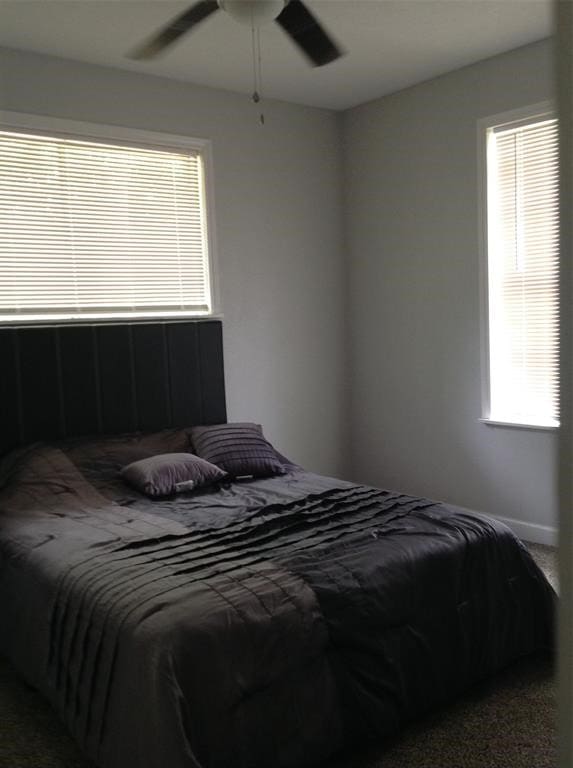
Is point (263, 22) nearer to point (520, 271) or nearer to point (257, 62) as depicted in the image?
point (257, 62)

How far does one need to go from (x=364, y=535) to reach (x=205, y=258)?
2403 mm

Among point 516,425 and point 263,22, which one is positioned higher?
point 263,22

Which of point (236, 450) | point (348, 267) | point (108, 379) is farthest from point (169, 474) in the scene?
point (348, 267)

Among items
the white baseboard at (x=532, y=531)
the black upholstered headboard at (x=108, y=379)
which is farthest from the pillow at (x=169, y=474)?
the white baseboard at (x=532, y=531)

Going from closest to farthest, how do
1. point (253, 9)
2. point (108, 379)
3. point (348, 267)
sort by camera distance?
point (253, 9), point (108, 379), point (348, 267)

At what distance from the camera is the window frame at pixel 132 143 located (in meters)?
3.72

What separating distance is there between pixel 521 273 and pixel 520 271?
2 cm

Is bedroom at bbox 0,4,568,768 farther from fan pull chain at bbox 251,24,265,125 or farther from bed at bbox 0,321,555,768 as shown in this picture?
bed at bbox 0,321,555,768

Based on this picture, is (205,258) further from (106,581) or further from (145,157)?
(106,581)

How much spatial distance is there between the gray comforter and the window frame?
1.27m

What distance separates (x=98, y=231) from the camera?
4035 mm

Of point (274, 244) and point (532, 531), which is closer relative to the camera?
point (532, 531)

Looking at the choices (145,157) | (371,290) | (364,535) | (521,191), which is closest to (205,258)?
(145,157)

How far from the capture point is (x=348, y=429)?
521 cm
